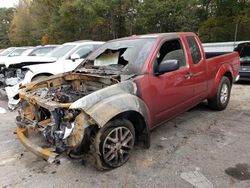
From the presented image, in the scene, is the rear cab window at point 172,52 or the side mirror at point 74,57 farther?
the side mirror at point 74,57

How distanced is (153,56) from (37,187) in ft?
8.03

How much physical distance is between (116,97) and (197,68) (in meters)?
2.15

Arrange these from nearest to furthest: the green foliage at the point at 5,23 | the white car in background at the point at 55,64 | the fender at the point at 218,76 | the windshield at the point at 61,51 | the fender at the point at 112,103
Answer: the fender at the point at 112,103
the fender at the point at 218,76
the white car in background at the point at 55,64
the windshield at the point at 61,51
the green foliage at the point at 5,23

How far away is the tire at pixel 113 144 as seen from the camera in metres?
3.45

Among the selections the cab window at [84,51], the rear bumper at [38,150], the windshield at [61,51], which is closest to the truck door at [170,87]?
the rear bumper at [38,150]

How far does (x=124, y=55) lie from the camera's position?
4.50 m

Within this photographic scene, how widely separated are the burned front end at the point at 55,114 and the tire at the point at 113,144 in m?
0.27

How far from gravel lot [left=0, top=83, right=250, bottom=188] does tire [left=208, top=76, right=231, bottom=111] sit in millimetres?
808

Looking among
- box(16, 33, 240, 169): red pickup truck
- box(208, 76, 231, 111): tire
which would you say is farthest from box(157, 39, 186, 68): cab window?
box(208, 76, 231, 111): tire

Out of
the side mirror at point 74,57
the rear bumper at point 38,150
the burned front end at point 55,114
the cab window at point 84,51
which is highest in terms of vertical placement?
the cab window at point 84,51

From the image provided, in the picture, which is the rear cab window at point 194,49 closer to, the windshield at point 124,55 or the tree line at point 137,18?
the windshield at point 124,55

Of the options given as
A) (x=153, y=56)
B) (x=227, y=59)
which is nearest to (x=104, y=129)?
(x=153, y=56)

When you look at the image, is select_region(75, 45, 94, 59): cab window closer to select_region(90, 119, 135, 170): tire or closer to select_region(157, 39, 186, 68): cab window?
select_region(157, 39, 186, 68): cab window

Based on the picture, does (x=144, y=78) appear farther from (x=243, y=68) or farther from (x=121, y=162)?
(x=243, y=68)
